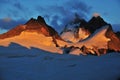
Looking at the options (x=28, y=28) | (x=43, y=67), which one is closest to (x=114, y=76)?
(x=43, y=67)

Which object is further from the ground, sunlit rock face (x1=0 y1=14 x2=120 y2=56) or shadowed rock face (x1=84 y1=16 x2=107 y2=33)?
shadowed rock face (x1=84 y1=16 x2=107 y2=33)

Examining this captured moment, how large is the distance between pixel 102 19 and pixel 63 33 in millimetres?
6191

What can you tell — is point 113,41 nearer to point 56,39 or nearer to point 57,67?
point 56,39

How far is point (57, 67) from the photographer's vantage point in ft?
60.8

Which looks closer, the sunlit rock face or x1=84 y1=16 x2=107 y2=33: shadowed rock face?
the sunlit rock face

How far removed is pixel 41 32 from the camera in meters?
29.5

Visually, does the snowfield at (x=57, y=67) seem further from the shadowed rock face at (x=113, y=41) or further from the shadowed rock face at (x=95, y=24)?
the shadowed rock face at (x=95, y=24)

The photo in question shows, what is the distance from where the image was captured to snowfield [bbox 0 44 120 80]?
643 inches

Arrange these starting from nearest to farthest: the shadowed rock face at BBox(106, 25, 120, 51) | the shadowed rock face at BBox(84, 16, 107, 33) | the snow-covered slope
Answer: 1. the snow-covered slope
2. the shadowed rock face at BBox(106, 25, 120, 51)
3. the shadowed rock face at BBox(84, 16, 107, 33)

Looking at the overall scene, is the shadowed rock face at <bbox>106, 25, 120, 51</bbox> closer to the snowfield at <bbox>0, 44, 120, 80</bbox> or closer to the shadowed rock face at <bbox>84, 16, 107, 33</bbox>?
the shadowed rock face at <bbox>84, 16, 107, 33</bbox>

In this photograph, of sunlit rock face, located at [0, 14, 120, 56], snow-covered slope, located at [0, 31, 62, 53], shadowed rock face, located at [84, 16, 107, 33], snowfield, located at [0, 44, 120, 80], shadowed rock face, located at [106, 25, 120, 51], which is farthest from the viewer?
shadowed rock face, located at [84, 16, 107, 33]

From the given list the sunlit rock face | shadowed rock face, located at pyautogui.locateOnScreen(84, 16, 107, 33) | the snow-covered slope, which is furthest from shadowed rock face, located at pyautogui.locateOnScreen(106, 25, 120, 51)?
the snow-covered slope

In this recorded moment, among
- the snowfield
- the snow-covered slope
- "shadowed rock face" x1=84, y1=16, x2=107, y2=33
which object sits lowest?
the snowfield

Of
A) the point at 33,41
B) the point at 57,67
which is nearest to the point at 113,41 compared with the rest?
the point at 33,41
